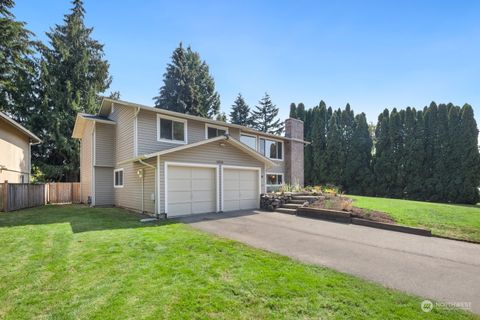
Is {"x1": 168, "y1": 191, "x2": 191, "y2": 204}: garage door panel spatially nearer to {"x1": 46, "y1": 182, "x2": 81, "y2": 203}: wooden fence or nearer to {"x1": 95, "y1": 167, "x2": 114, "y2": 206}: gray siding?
{"x1": 95, "y1": 167, "x2": 114, "y2": 206}: gray siding

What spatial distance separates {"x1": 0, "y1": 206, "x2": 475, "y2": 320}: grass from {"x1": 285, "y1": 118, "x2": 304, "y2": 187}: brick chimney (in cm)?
1523

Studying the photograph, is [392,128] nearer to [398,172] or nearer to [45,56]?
[398,172]

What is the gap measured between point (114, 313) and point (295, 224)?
7.16 meters

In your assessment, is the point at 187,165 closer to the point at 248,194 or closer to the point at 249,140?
the point at 248,194

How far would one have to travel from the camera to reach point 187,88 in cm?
3244

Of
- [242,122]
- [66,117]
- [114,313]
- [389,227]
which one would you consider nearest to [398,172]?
[389,227]

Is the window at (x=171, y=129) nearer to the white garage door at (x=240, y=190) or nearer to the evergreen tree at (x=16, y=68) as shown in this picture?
the white garage door at (x=240, y=190)

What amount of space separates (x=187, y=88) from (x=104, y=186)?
20529 millimetres

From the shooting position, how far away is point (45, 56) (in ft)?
74.7

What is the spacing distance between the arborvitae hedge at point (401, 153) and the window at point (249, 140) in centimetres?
1142

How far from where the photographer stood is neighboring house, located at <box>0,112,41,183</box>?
13.7 m

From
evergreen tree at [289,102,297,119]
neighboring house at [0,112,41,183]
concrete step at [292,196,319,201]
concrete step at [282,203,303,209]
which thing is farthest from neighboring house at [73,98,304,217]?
evergreen tree at [289,102,297,119]

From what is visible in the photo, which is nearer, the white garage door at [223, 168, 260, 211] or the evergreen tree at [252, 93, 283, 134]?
the white garage door at [223, 168, 260, 211]

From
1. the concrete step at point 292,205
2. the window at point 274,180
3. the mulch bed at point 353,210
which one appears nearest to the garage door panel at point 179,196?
the concrete step at point 292,205
